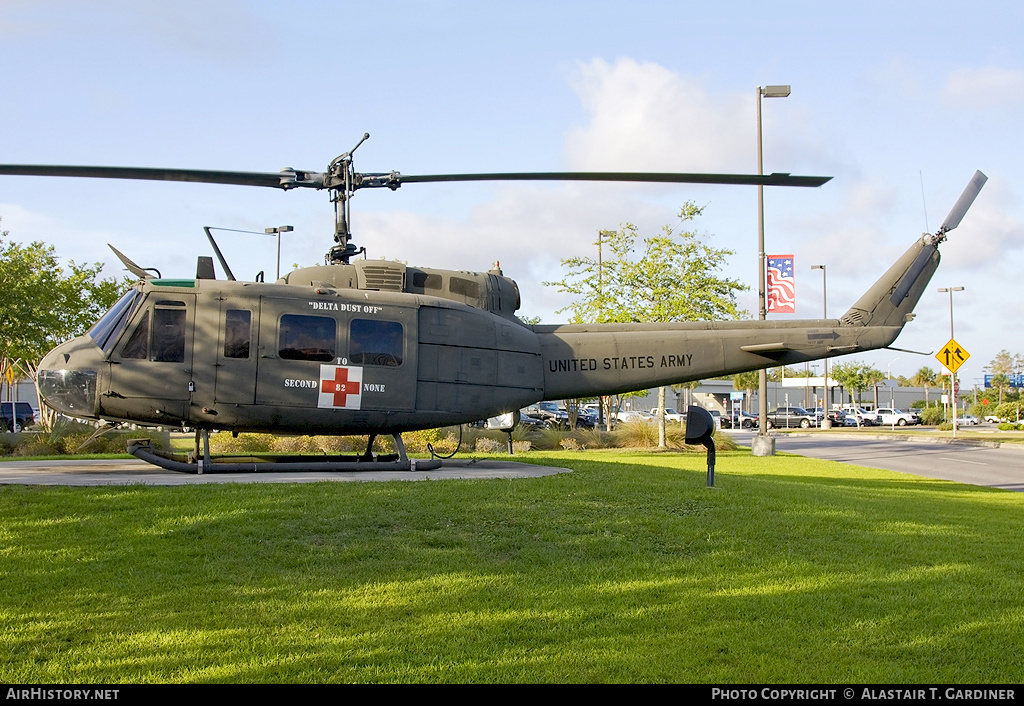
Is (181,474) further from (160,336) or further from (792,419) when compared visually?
(792,419)

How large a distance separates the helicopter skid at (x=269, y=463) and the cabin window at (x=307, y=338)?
4.96 feet

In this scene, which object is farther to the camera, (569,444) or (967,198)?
(569,444)

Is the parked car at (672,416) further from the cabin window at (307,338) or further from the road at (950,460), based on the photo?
the cabin window at (307,338)

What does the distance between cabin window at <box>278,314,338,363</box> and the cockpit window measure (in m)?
2.04

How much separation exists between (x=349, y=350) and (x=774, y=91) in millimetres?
20449

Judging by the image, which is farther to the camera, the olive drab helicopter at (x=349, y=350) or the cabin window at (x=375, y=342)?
the cabin window at (x=375, y=342)

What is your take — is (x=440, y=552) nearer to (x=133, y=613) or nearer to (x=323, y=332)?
(x=133, y=613)

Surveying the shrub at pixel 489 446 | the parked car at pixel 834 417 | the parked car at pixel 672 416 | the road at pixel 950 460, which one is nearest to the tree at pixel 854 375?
the parked car at pixel 834 417

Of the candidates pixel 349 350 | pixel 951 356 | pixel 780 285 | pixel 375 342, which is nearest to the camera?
pixel 349 350

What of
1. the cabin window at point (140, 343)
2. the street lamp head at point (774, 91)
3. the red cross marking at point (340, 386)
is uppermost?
the street lamp head at point (774, 91)

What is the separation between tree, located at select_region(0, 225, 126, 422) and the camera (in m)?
28.5

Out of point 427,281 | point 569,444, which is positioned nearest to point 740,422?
point 569,444

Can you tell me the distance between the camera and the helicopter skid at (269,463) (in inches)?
450

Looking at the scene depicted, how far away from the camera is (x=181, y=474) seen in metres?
11.2
